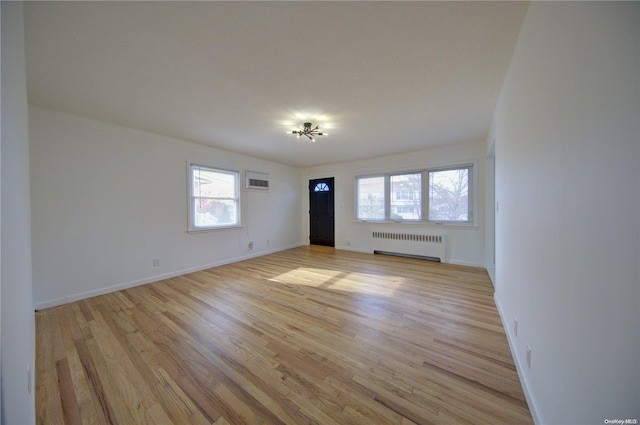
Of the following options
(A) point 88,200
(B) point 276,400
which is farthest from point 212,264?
(B) point 276,400

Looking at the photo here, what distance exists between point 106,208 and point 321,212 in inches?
180

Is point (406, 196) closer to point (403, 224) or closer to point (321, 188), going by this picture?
point (403, 224)

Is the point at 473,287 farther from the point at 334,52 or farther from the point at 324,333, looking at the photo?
the point at 334,52

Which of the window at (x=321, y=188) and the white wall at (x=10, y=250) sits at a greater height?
the window at (x=321, y=188)

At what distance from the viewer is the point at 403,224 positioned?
504 cm

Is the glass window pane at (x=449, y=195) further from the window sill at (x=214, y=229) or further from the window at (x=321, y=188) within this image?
the window sill at (x=214, y=229)

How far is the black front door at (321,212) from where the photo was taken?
6.26 metres

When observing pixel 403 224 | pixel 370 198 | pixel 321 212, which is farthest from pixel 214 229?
pixel 403 224

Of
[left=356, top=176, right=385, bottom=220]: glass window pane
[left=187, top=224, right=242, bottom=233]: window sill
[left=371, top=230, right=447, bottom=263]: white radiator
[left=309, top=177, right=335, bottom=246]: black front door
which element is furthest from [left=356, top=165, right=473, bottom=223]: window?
[left=187, top=224, right=242, bottom=233]: window sill

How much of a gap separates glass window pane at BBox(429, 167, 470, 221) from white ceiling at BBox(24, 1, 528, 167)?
143cm

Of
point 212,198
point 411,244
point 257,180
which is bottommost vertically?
point 411,244

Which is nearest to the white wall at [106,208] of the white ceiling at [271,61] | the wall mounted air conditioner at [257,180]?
the white ceiling at [271,61]

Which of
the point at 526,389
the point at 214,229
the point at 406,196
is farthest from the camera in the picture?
the point at 406,196

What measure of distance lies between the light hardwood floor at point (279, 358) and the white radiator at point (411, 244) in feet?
4.73
